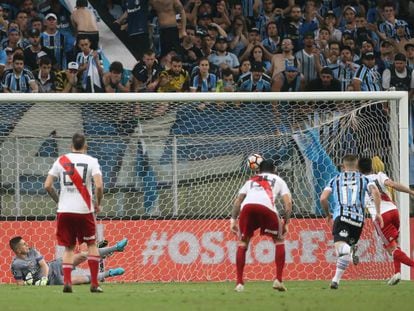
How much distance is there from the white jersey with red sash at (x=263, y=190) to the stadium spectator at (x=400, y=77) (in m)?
8.14

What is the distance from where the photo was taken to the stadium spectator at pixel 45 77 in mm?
22047

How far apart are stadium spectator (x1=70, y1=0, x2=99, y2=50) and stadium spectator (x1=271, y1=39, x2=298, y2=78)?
3.33m

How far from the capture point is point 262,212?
1597 cm

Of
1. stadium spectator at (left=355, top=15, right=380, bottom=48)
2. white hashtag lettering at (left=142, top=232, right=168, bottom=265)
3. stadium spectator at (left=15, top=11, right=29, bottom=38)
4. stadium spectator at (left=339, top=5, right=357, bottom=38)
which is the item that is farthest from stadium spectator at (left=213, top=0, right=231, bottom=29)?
white hashtag lettering at (left=142, top=232, right=168, bottom=265)

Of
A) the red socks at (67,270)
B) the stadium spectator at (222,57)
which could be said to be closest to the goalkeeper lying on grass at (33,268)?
the red socks at (67,270)

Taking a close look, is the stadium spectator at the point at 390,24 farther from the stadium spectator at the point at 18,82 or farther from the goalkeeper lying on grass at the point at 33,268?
the goalkeeper lying on grass at the point at 33,268

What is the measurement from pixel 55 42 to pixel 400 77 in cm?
652

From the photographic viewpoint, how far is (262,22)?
24.9 meters

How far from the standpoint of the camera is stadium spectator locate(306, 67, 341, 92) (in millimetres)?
22828

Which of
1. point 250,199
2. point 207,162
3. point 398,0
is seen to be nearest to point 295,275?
point 207,162

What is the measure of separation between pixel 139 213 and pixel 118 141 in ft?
4.04

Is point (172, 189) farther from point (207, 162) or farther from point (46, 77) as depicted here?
point (46, 77)

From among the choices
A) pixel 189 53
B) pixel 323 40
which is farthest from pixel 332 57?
→ pixel 189 53

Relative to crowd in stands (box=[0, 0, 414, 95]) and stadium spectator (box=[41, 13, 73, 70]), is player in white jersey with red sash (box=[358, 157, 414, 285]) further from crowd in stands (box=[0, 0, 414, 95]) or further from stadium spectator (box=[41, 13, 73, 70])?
stadium spectator (box=[41, 13, 73, 70])
